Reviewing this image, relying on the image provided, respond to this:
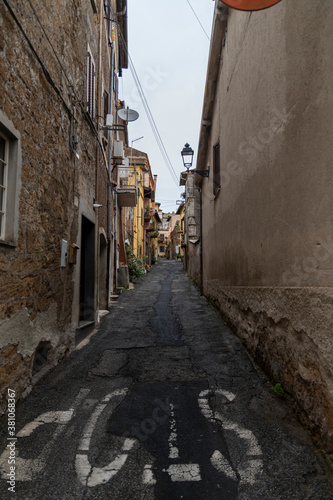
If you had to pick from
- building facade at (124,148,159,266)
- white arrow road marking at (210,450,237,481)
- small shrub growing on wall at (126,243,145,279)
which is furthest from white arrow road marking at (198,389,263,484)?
building facade at (124,148,159,266)

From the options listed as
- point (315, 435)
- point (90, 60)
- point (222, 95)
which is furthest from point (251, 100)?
point (315, 435)

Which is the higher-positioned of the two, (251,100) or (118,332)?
(251,100)

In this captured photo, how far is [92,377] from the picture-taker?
4133 mm

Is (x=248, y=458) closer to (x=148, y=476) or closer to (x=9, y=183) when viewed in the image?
(x=148, y=476)

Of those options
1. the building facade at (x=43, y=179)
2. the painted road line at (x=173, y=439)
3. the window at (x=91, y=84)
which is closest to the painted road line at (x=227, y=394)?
the painted road line at (x=173, y=439)

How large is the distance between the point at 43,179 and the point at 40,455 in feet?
9.41

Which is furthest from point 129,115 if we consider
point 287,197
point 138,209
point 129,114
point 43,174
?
point 138,209

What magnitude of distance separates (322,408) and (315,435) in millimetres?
268

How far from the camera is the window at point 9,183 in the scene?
313 centimetres

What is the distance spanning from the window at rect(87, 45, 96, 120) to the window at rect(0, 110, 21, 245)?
3.60 m

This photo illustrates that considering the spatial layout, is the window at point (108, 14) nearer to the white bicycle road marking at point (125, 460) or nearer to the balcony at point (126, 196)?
the balcony at point (126, 196)

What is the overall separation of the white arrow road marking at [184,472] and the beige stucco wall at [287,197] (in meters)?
1.01

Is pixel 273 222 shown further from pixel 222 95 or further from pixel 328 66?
pixel 222 95

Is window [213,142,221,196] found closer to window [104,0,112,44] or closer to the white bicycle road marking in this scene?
window [104,0,112,44]
